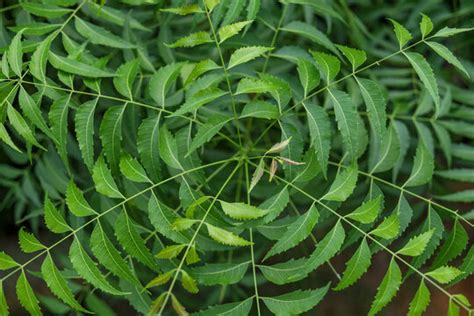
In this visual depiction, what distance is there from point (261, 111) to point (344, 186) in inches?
8.2

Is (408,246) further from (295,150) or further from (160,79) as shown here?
(160,79)

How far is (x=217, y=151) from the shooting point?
5.70ft

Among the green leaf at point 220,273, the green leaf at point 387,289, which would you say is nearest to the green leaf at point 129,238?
the green leaf at point 220,273

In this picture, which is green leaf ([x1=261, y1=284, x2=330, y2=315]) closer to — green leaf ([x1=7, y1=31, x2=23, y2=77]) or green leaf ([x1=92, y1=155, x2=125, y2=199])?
green leaf ([x1=92, y1=155, x2=125, y2=199])

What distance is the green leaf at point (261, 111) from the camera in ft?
3.97

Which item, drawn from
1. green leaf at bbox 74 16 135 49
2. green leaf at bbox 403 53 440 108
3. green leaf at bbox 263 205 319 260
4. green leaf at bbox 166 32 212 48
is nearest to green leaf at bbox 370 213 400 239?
green leaf at bbox 263 205 319 260

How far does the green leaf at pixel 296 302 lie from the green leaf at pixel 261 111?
0.34m

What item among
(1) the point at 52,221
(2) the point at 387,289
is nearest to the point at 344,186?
(2) the point at 387,289

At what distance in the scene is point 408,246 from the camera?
1.14m

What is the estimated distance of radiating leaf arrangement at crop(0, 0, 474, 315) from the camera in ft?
3.78

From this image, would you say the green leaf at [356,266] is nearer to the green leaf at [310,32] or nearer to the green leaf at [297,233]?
the green leaf at [297,233]

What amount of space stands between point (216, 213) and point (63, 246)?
4.46 feet

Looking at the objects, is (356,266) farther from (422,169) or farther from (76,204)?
(76,204)

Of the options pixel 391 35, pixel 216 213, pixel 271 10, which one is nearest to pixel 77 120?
pixel 216 213
